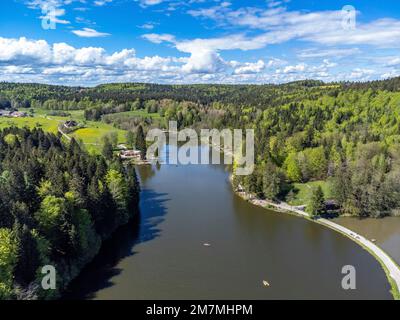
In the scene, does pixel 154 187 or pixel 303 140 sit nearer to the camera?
pixel 154 187

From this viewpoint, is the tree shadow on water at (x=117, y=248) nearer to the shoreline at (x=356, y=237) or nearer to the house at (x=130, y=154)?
the shoreline at (x=356, y=237)

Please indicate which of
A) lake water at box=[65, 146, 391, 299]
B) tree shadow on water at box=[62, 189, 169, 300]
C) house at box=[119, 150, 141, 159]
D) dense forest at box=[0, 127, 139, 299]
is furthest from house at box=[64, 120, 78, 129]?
lake water at box=[65, 146, 391, 299]

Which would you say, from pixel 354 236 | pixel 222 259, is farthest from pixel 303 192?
pixel 222 259

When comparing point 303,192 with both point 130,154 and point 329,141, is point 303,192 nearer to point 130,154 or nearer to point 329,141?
→ point 329,141
